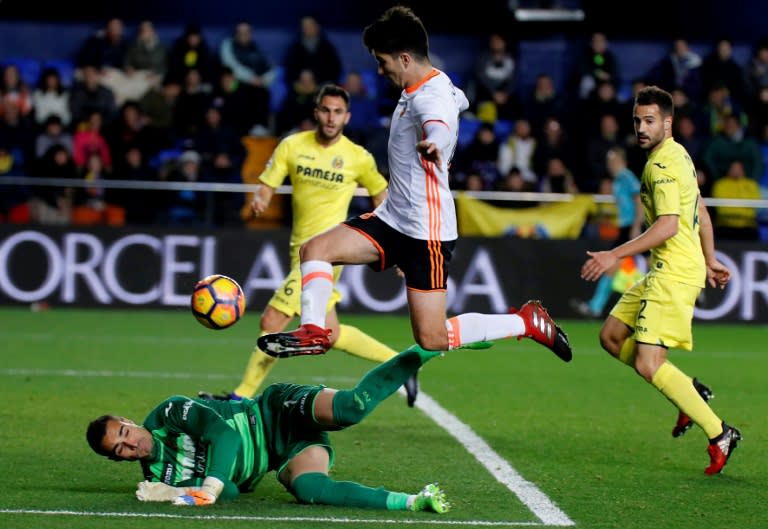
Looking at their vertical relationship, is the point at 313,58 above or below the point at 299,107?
above

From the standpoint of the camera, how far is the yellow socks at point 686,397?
730 centimetres

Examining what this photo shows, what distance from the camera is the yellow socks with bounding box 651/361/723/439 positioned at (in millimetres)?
7297

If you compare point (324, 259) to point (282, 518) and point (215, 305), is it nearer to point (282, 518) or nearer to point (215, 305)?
point (215, 305)

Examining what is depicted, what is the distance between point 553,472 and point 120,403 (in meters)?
3.45

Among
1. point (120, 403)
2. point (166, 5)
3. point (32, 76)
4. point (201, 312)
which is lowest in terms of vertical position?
point (120, 403)

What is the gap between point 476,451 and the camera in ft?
25.5

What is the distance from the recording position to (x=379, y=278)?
16219mm

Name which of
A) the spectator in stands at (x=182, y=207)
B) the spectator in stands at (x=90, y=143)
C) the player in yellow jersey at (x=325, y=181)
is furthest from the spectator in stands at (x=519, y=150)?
the player in yellow jersey at (x=325, y=181)

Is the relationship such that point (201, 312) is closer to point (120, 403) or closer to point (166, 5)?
point (120, 403)

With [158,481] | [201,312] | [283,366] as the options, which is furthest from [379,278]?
[158,481]

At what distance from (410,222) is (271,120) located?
1226 cm

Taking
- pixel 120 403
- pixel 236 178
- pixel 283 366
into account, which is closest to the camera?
pixel 120 403

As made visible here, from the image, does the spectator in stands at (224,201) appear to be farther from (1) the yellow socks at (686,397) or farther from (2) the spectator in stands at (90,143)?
(1) the yellow socks at (686,397)

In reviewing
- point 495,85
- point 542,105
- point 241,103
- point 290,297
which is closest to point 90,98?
point 241,103
